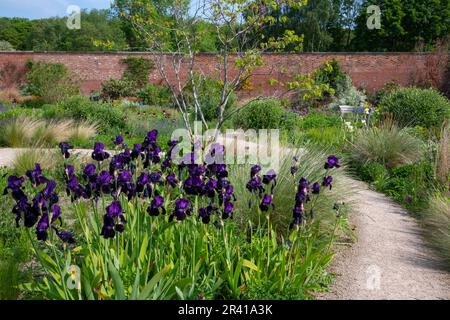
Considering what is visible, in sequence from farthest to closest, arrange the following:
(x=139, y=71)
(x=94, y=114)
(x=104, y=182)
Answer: (x=139, y=71) < (x=94, y=114) < (x=104, y=182)

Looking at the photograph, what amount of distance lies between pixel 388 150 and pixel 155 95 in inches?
534

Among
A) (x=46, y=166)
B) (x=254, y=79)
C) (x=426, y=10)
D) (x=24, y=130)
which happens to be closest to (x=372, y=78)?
(x=254, y=79)

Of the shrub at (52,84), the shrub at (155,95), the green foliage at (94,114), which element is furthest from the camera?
the shrub at (155,95)

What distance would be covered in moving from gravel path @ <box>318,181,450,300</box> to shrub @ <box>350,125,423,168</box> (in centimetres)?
253

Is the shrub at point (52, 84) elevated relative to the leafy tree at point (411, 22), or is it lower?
lower

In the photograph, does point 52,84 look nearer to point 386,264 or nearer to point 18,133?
point 18,133

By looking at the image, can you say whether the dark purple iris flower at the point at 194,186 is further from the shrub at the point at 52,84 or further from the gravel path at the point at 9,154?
the shrub at the point at 52,84

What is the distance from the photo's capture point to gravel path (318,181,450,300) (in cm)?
310

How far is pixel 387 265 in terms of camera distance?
356cm

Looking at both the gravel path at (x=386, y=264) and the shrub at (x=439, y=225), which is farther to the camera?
the shrub at (x=439, y=225)

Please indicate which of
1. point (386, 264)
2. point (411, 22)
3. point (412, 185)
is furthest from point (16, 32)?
point (386, 264)

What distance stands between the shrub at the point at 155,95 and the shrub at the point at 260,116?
7.03 m

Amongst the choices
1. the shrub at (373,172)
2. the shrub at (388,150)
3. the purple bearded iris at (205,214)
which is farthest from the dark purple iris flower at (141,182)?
the shrub at (388,150)

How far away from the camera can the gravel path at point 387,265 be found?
3.10 m
